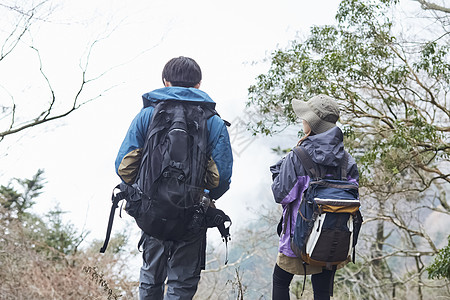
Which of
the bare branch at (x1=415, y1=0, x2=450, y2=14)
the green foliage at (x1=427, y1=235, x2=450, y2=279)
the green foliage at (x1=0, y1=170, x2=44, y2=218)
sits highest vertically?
the bare branch at (x1=415, y1=0, x2=450, y2=14)

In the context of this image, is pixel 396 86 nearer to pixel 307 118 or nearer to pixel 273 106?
pixel 273 106

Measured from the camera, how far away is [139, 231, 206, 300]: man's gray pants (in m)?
2.41

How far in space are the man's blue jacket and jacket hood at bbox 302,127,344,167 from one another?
47cm

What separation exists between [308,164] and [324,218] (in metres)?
0.31

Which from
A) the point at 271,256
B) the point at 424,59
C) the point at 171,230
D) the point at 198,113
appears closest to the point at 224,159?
the point at 198,113

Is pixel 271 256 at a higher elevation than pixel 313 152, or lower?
higher

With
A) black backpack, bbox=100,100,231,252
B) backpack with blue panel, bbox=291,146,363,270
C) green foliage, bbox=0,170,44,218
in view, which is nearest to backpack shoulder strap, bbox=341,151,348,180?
backpack with blue panel, bbox=291,146,363,270

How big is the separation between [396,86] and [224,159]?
634cm

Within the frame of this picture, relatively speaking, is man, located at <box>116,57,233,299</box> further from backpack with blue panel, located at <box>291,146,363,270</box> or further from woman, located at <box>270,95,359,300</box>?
backpack with blue panel, located at <box>291,146,363,270</box>

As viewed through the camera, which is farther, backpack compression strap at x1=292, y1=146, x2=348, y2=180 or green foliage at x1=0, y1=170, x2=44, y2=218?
green foliage at x1=0, y1=170, x2=44, y2=218

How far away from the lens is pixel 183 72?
254cm

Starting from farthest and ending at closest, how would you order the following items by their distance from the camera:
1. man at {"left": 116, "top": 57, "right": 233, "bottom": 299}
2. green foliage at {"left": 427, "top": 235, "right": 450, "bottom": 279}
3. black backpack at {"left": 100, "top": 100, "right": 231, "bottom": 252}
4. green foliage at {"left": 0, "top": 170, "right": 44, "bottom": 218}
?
green foliage at {"left": 0, "top": 170, "right": 44, "bottom": 218}
green foliage at {"left": 427, "top": 235, "right": 450, "bottom": 279}
man at {"left": 116, "top": 57, "right": 233, "bottom": 299}
black backpack at {"left": 100, "top": 100, "right": 231, "bottom": 252}

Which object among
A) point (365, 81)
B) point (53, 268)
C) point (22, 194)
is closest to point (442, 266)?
point (365, 81)

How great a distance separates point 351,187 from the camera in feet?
8.31
